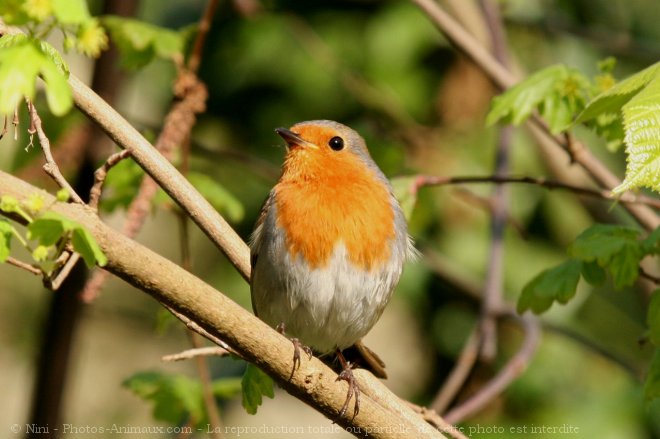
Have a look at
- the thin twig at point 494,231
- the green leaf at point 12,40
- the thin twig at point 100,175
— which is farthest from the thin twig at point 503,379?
the green leaf at point 12,40

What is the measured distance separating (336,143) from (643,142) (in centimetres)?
232

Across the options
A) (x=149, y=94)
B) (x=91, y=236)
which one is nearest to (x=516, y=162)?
(x=149, y=94)

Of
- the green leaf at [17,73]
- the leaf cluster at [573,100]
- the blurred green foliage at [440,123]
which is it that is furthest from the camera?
the blurred green foliage at [440,123]

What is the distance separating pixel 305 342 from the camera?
4.56m

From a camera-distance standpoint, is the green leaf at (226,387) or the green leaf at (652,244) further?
the green leaf at (226,387)

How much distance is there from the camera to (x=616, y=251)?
3.44 meters

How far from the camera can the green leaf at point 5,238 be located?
2441 mm

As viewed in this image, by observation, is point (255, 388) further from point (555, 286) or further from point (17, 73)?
point (17, 73)

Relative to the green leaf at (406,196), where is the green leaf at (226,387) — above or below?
below

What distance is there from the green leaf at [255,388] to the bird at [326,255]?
0.43 meters

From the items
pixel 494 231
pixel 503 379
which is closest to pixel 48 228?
pixel 503 379

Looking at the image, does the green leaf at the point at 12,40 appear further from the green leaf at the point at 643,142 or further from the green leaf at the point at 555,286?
the green leaf at the point at 555,286

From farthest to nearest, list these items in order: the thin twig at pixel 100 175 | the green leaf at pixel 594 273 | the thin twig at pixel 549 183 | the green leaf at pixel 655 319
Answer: the thin twig at pixel 549 183
the green leaf at pixel 594 273
the green leaf at pixel 655 319
the thin twig at pixel 100 175

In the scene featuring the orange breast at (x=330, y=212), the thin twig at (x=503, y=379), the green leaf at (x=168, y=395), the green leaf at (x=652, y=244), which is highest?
the green leaf at (x=652, y=244)
